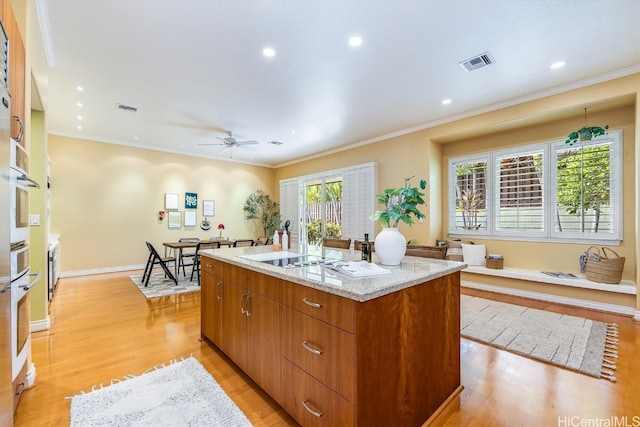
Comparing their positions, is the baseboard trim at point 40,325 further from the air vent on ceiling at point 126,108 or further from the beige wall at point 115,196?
the beige wall at point 115,196

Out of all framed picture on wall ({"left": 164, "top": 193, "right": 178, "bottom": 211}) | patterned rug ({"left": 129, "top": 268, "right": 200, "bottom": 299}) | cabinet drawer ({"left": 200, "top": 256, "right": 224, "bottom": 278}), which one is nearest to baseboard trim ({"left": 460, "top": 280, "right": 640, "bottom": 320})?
cabinet drawer ({"left": 200, "top": 256, "right": 224, "bottom": 278})

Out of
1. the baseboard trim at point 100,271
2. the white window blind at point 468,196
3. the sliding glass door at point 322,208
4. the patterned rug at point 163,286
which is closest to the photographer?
the patterned rug at point 163,286

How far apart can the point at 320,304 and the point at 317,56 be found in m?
2.60

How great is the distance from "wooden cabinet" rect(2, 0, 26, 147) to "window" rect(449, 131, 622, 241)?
5.57m

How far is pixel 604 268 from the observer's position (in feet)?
11.4

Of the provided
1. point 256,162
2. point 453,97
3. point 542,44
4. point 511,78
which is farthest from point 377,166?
point 256,162

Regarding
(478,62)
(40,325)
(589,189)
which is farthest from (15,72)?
(589,189)

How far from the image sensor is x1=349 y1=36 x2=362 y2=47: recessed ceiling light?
261 cm

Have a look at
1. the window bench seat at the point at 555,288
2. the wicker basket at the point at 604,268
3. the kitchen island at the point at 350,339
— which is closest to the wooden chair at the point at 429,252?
the kitchen island at the point at 350,339

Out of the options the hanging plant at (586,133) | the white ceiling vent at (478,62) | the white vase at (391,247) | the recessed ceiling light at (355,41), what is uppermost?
the recessed ceiling light at (355,41)

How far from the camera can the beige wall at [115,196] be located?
556 cm

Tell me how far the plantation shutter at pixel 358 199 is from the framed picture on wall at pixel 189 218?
12.6ft

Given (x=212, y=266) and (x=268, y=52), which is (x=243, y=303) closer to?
(x=212, y=266)

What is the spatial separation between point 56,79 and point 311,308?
434cm
